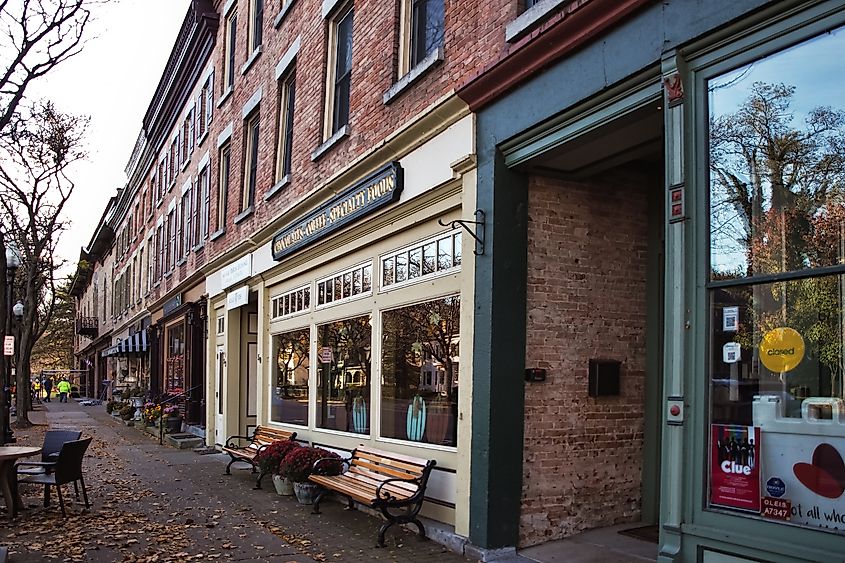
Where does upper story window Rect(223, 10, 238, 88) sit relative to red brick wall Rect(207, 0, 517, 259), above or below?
above

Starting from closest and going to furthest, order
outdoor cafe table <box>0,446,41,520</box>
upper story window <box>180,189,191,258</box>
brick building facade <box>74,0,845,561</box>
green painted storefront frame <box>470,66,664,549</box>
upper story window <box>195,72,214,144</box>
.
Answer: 1. brick building facade <box>74,0,845,561</box>
2. green painted storefront frame <box>470,66,664,549</box>
3. outdoor cafe table <box>0,446,41,520</box>
4. upper story window <box>195,72,214,144</box>
5. upper story window <box>180,189,191,258</box>

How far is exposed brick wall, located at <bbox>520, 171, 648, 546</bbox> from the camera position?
25.3 ft

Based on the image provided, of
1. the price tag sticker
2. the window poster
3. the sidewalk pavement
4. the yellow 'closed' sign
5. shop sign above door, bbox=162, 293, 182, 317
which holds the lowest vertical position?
the sidewalk pavement

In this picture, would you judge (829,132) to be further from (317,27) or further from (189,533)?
(317,27)

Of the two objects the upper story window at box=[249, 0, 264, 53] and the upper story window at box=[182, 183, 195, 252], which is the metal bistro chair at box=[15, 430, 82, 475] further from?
the upper story window at box=[182, 183, 195, 252]

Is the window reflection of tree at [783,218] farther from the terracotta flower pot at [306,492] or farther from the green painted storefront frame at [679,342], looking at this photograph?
the terracotta flower pot at [306,492]

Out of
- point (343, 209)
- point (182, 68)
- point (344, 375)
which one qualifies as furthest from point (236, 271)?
point (182, 68)

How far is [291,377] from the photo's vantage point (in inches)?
560

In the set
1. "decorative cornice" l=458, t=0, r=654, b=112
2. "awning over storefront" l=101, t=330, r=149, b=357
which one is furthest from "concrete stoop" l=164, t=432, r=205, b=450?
"decorative cornice" l=458, t=0, r=654, b=112

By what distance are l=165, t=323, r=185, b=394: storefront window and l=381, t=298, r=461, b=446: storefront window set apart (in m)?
14.8

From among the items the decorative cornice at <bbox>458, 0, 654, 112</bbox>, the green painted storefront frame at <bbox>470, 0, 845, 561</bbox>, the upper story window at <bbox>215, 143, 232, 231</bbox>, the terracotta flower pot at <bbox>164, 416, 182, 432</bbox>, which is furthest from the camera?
the terracotta flower pot at <bbox>164, 416, 182, 432</bbox>

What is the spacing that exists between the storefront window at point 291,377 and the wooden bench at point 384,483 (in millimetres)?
3246

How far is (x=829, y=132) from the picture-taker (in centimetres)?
465

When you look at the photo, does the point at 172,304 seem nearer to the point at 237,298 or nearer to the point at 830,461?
the point at 237,298
